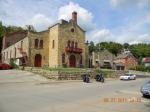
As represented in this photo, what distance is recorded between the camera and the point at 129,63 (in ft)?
309

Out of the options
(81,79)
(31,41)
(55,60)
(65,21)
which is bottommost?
(81,79)

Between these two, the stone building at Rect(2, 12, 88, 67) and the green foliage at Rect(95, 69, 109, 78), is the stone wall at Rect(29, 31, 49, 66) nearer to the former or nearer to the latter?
the stone building at Rect(2, 12, 88, 67)

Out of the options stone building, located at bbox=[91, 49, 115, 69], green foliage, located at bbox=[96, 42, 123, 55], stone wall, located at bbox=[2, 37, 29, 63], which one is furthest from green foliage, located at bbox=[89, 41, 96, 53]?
stone wall, located at bbox=[2, 37, 29, 63]

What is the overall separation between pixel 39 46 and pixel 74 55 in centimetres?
704

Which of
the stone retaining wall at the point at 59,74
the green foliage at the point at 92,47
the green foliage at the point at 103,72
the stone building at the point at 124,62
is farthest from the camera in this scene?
the green foliage at the point at 92,47

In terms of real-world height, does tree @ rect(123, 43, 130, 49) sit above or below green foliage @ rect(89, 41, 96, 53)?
above

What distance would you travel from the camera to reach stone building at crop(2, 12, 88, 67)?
2018 inches

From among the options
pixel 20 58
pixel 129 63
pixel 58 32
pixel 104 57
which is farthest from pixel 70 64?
pixel 129 63

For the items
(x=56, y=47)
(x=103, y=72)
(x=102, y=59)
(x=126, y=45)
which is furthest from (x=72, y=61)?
(x=126, y=45)

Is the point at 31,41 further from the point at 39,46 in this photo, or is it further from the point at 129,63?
the point at 129,63

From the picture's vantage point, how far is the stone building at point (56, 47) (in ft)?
168

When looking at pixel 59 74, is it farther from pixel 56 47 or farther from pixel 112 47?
pixel 112 47

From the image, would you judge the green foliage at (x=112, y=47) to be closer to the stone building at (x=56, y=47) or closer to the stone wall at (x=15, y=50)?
the stone wall at (x=15, y=50)

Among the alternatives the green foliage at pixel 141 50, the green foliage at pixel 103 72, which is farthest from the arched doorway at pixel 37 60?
the green foliage at pixel 141 50
